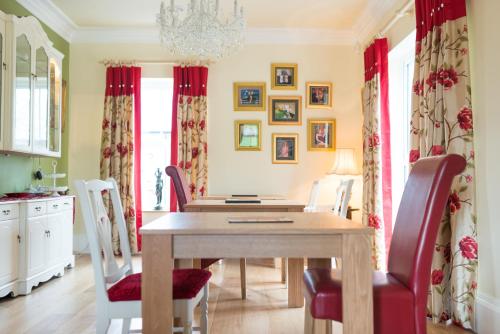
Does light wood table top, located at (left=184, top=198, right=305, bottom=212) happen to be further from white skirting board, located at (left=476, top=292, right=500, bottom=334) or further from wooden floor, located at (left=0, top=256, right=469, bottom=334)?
white skirting board, located at (left=476, top=292, right=500, bottom=334)

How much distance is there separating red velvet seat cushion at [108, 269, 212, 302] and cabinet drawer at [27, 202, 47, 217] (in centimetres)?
209

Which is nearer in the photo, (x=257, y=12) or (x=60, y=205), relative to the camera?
(x=60, y=205)

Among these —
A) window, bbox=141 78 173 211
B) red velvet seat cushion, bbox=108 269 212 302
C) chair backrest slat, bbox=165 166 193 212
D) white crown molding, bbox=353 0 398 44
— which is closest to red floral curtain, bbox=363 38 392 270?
white crown molding, bbox=353 0 398 44

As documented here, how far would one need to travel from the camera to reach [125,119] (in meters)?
5.48

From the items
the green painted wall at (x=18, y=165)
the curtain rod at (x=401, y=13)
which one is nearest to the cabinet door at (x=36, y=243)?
the green painted wall at (x=18, y=165)

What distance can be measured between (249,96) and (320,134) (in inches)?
40.0

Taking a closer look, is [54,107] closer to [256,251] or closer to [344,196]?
[344,196]

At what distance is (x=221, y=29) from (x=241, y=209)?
4.66 ft

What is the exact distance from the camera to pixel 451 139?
9.33 feet

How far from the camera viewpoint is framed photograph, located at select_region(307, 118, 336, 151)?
221 inches

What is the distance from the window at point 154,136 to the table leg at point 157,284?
420 centimetres

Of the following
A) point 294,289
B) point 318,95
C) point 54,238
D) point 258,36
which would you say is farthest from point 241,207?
point 258,36

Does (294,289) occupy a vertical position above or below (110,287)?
below

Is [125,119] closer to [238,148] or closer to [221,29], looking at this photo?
[238,148]
